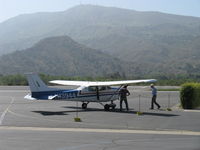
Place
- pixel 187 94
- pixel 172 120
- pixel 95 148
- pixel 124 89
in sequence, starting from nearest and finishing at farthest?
1. pixel 95 148
2. pixel 172 120
3. pixel 124 89
4. pixel 187 94

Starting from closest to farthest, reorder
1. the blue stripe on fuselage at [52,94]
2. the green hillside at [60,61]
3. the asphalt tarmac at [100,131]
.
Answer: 1. the asphalt tarmac at [100,131]
2. the blue stripe on fuselage at [52,94]
3. the green hillside at [60,61]

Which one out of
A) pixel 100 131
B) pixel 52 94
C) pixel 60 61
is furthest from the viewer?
pixel 60 61

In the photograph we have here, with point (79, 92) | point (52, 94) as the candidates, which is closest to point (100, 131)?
point (52, 94)

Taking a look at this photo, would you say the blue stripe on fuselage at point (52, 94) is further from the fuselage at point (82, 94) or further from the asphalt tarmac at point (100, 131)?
the asphalt tarmac at point (100, 131)

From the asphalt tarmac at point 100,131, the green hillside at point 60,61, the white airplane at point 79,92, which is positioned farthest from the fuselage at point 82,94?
the green hillside at point 60,61

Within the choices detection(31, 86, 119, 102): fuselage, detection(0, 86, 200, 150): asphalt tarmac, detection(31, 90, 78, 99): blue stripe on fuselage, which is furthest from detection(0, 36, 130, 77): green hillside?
detection(0, 86, 200, 150): asphalt tarmac

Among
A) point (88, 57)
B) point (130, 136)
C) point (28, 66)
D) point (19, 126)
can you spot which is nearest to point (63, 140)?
point (130, 136)

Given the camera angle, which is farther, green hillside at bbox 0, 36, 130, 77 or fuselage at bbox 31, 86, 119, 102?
green hillside at bbox 0, 36, 130, 77

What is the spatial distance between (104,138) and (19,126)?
4.95 m

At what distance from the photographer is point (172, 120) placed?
67.9ft

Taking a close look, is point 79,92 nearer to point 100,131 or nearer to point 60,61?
point 100,131

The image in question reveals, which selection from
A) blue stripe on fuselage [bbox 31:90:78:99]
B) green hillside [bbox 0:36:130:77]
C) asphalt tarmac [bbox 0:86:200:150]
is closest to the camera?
asphalt tarmac [bbox 0:86:200:150]

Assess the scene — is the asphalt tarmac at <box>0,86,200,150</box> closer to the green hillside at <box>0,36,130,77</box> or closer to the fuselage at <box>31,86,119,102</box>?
the fuselage at <box>31,86,119,102</box>

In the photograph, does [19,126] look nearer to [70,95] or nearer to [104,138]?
[104,138]
